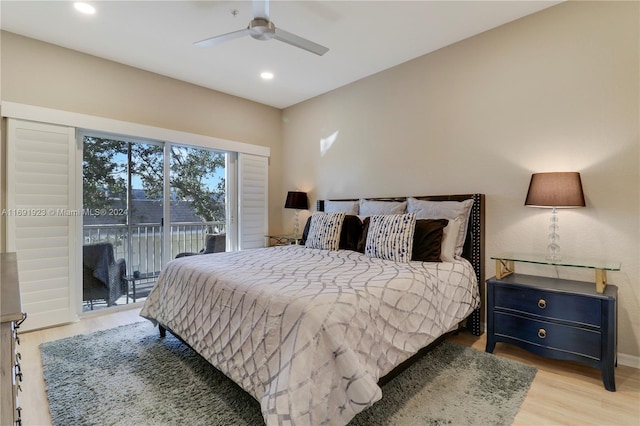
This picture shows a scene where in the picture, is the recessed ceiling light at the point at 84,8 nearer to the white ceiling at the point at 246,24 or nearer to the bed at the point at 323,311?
the white ceiling at the point at 246,24

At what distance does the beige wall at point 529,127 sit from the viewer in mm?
2209

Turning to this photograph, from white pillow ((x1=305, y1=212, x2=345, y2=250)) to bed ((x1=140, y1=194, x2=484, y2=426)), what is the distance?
0.19 metres

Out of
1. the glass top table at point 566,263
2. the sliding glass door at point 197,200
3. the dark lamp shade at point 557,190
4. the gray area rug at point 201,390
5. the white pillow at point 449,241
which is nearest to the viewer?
the gray area rug at point 201,390

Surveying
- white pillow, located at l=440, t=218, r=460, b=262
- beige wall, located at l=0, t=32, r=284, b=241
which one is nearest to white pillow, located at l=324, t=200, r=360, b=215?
white pillow, located at l=440, t=218, r=460, b=262

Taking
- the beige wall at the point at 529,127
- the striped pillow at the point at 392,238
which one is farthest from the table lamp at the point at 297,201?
the striped pillow at the point at 392,238

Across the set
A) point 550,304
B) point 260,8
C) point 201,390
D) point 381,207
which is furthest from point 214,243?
point 550,304

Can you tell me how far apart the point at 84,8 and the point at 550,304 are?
422 cm

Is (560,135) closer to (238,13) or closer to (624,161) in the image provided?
(624,161)

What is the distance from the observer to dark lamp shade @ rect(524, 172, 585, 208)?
2180mm

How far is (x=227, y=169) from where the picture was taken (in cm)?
450

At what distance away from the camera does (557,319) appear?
83.0 inches

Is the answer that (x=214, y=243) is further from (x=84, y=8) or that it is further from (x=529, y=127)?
(x=529, y=127)

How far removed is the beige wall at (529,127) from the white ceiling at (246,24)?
0.82 ft

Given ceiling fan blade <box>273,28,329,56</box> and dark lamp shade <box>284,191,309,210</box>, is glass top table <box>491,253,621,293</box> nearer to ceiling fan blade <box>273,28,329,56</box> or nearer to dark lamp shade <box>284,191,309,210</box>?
ceiling fan blade <box>273,28,329,56</box>
